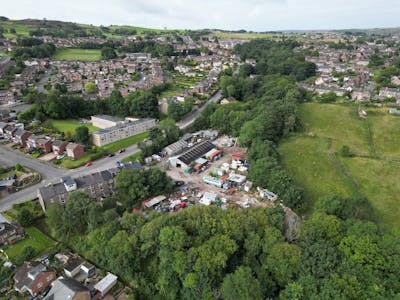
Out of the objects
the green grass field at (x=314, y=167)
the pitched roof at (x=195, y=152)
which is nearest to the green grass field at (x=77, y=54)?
the pitched roof at (x=195, y=152)

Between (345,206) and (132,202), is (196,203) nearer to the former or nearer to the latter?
(132,202)

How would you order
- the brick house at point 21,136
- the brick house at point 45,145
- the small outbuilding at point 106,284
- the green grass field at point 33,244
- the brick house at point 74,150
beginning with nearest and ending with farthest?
the small outbuilding at point 106,284 → the green grass field at point 33,244 → the brick house at point 74,150 → the brick house at point 45,145 → the brick house at point 21,136

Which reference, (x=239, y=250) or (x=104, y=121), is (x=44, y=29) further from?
(x=239, y=250)

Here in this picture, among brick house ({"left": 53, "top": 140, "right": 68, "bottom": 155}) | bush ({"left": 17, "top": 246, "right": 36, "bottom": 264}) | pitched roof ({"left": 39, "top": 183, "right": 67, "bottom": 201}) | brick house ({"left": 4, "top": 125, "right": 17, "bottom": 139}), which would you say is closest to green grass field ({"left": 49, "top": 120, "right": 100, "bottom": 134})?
brick house ({"left": 4, "top": 125, "right": 17, "bottom": 139})

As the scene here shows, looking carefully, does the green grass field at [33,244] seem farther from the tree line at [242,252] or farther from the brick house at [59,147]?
the brick house at [59,147]

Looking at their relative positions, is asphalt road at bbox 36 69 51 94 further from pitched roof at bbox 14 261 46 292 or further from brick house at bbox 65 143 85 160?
pitched roof at bbox 14 261 46 292

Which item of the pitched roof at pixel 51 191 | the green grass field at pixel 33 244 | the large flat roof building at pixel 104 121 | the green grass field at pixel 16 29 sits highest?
the green grass field at pixel 16 29

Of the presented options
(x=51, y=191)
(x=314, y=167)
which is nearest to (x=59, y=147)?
(x=51, y=191)
